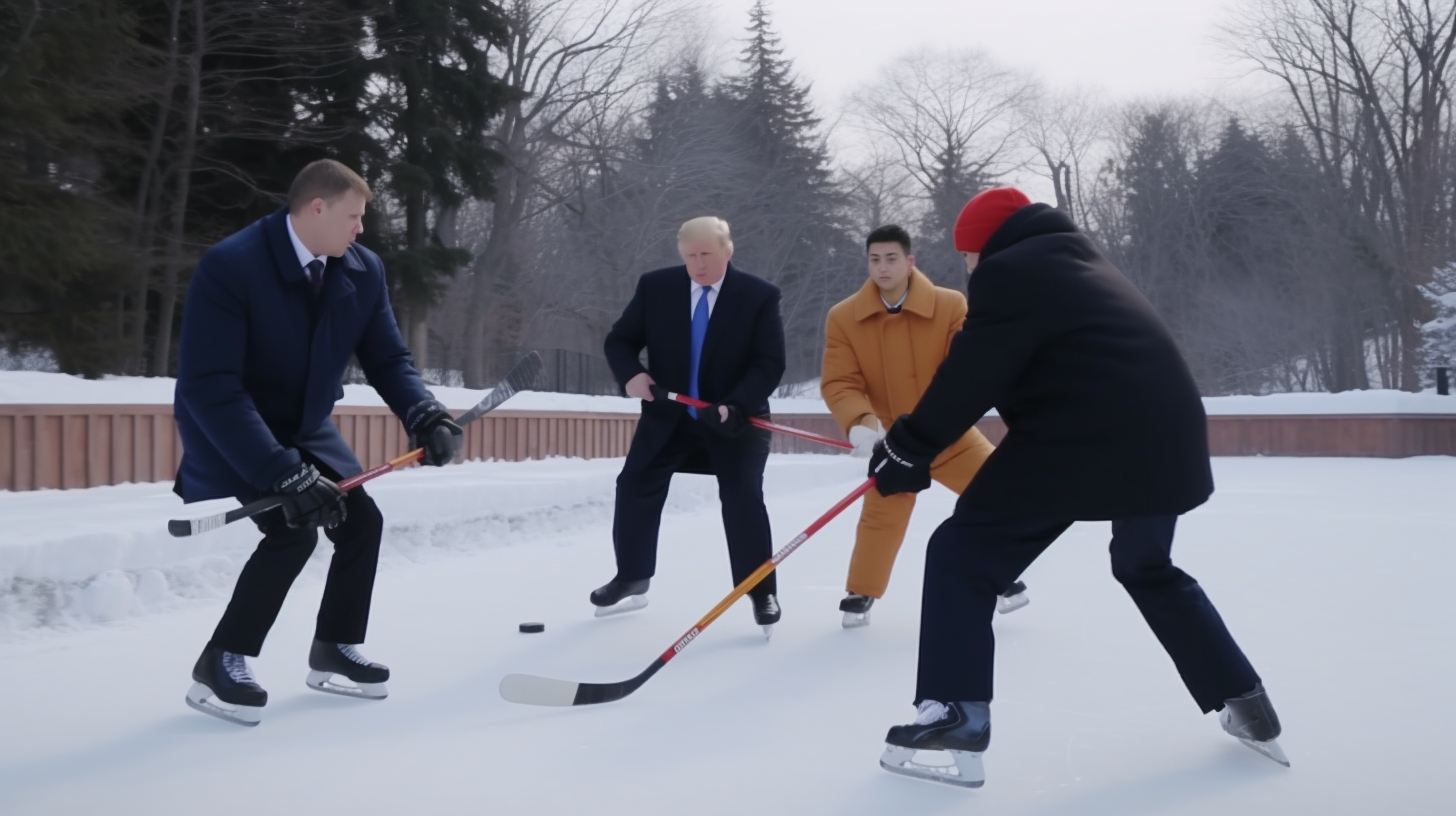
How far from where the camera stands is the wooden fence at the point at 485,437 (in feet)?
25.8

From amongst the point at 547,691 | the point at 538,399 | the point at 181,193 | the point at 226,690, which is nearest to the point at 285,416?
the point at 226,690

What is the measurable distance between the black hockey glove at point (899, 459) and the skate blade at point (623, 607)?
2328 mm

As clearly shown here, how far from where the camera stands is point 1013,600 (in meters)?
5.57

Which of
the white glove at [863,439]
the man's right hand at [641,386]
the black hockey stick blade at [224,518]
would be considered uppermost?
the man's right hand at [641,386]

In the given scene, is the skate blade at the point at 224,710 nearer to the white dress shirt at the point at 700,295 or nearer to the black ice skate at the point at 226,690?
the black ice skate at the point at 226,690

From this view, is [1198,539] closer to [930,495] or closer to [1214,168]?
[930,495]

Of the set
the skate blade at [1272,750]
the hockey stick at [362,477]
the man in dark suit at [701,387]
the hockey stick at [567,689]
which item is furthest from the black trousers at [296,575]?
the skate blade at [1272,750]

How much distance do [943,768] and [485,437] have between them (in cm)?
1047

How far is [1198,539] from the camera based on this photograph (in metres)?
8.89

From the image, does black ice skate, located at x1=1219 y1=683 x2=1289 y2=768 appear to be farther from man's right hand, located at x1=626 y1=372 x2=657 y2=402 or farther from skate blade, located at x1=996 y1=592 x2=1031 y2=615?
man's right hand, located at x1=626 y1=372 x2=657 y2=402

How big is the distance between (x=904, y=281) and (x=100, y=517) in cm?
405

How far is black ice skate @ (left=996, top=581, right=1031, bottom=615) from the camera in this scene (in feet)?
18.1

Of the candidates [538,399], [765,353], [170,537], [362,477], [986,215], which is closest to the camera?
[986,215]

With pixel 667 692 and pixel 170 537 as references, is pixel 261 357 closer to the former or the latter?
pixel 667 692
